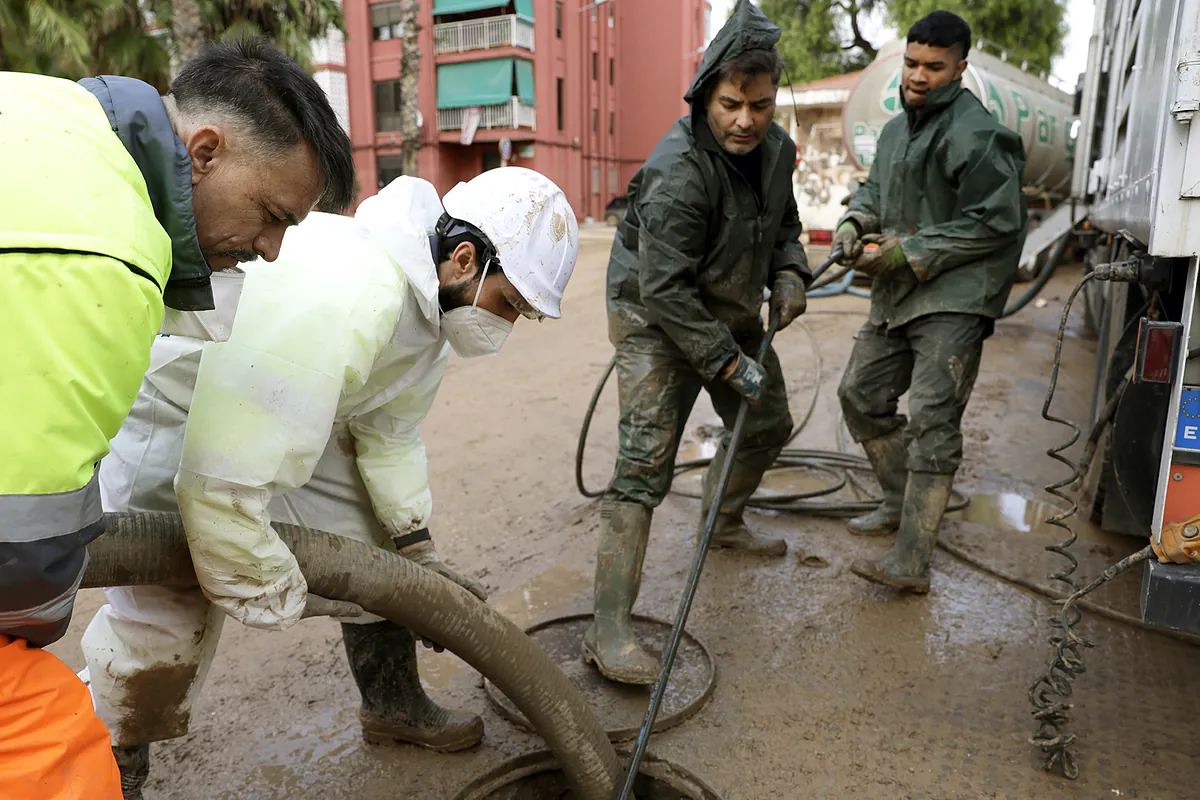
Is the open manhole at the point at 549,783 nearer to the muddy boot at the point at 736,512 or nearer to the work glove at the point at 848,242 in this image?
the muddy boot at the point at 736,512

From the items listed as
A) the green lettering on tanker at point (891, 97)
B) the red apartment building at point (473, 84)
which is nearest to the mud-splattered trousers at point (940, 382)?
the green lettering on tanker at point (891, 97)

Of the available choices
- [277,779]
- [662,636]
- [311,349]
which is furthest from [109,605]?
[662,636]

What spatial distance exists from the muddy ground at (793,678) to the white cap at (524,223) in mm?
1458

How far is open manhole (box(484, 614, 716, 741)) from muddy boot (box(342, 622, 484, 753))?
198 mm

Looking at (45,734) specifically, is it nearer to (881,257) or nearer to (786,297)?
(786,297)

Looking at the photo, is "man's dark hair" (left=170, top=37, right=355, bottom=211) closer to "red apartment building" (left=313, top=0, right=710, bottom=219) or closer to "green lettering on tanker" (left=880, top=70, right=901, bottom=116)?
"green lettering on tanker" (left=880, top=70, right=901, bottom=116)

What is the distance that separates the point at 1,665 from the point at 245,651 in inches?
84.2

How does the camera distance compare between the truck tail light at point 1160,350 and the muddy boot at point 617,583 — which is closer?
the truck tail light at point 1160,350

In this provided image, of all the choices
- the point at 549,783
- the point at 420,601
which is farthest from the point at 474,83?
the point at 420,601

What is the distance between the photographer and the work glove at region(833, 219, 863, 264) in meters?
3.62

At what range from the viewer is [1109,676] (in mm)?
2961

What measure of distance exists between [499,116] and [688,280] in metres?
23.8

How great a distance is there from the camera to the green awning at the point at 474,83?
2486 cm

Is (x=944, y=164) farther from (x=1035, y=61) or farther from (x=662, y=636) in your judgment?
(x=1035, y=61)
